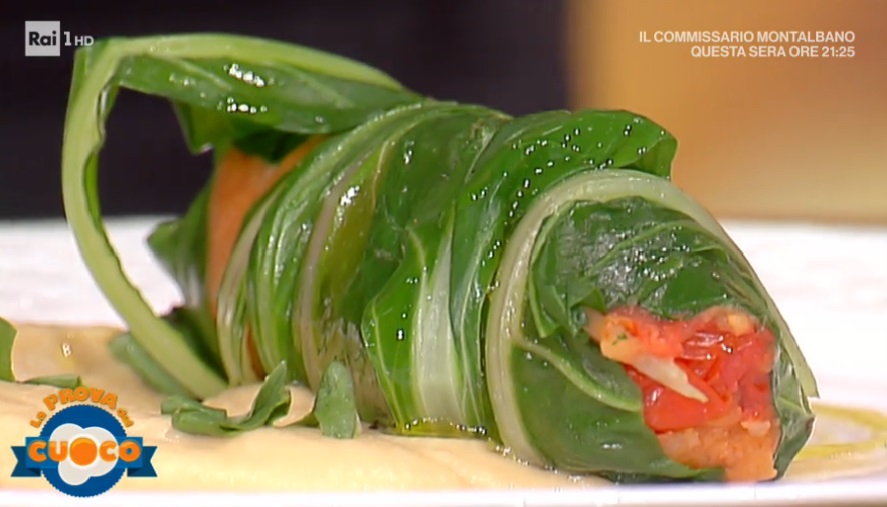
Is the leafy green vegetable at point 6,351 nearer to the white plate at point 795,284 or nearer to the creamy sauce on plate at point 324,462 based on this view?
the creamy sauce on plate at point 324,462

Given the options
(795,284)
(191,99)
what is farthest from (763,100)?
(191,99)

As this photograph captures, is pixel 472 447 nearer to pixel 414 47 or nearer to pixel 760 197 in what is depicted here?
pixel 760 197

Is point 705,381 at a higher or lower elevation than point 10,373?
higher

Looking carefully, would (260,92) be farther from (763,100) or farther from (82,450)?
(763,100)

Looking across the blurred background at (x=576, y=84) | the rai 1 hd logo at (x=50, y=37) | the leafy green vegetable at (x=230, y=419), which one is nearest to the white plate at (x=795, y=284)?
the blurred background at (x=576, y=84)

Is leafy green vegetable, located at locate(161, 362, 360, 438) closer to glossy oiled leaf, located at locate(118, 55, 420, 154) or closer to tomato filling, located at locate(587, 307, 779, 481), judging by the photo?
tomato filling, located at locate(587, 307, 779, 481)

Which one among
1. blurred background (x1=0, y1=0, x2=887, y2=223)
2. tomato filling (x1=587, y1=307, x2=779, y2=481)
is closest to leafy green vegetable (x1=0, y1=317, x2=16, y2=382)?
blurred background (x1=0, y1=0, x2=887, y2=223)

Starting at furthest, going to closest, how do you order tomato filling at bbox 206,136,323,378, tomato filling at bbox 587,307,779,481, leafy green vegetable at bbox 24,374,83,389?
tomato filling at bbox 206,136,323,378
leafy green vegetable at bbox 24,374,83,389
tomato filling at bbox 587,307,779,481
